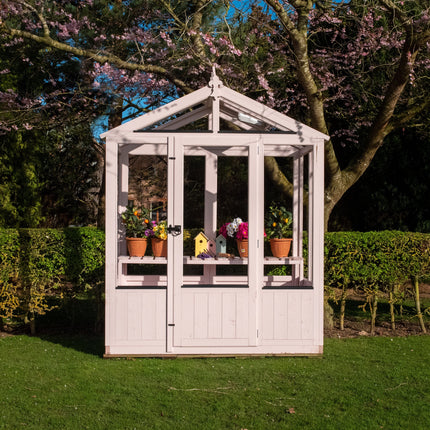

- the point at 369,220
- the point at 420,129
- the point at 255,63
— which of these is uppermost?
the point at 255,63

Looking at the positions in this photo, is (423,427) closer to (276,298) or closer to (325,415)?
(325,415)

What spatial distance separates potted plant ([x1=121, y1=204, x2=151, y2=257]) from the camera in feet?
21.3

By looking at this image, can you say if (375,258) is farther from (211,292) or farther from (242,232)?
(211,292)

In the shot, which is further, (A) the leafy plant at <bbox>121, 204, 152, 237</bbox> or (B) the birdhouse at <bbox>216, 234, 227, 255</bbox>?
(B) the birdhouse at <bbox>216, 234, 227, 255</bbox>

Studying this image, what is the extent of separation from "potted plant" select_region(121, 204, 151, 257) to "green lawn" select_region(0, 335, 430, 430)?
3.91ft

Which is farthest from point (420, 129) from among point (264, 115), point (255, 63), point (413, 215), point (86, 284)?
point (86, 284)

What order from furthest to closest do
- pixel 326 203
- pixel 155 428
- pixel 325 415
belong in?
pixel 326 203
pixel 325 415
pixel 155 428

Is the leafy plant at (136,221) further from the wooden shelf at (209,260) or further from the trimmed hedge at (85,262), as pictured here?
the trimmed hedge at (85,262)

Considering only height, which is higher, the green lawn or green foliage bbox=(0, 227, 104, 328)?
green foliage bbox=(0, 227, 104, 328)

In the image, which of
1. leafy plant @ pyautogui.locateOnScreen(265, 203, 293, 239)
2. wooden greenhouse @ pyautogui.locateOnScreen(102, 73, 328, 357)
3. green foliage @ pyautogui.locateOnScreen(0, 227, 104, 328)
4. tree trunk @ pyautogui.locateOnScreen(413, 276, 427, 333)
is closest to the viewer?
wooden greenhouse @ pyautogui.locateOnScreen(102, 73, 328, 357)

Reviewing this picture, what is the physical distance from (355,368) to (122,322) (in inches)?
93.7

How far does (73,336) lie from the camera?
725 centimetres

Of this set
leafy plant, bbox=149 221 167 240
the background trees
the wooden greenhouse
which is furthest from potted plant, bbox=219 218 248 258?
the background trees

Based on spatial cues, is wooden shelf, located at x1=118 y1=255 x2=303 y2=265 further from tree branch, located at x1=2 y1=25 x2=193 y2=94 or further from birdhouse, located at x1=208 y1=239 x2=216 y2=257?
tree branch, located at x1=2 y1=25 x2=193 y2=94
